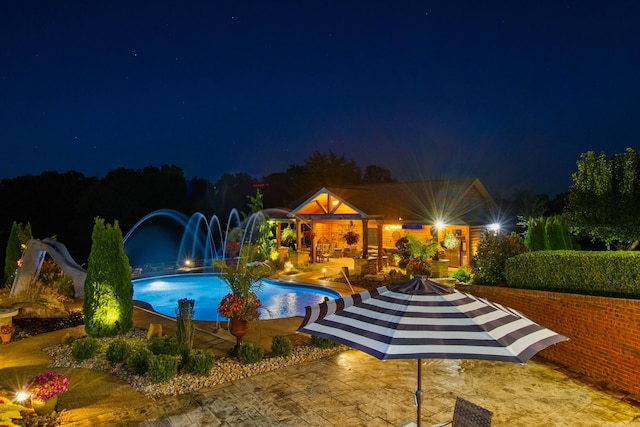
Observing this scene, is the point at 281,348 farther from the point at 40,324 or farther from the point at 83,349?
the point at 40,324

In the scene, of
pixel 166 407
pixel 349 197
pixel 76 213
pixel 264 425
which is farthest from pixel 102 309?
pixel 76 213

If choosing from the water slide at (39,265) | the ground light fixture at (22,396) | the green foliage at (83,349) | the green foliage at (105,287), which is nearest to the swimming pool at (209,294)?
the water slide at (39,265)

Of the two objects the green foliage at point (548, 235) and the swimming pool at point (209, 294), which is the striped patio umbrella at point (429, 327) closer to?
the swimming pool at point (209, 294)

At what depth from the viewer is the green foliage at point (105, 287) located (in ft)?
30.1

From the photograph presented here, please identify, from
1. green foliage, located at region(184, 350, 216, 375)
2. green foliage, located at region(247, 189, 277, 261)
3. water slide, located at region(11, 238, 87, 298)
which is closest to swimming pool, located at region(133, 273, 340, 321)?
water slide, located at region(11, 238, 87, 298)

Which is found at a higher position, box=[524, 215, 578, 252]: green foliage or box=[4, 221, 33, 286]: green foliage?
box=[524, 215, 578, 252]: green foliage

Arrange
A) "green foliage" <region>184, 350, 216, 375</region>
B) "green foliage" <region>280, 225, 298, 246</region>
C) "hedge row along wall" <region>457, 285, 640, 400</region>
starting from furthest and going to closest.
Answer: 1. "green foliage" <region>280, 225, 298, 246</region>
2. "green foliage" <region>184, 350, 216, 375</region>
3. "hedge row along wall" <region>457, 285, 640, 400</region>

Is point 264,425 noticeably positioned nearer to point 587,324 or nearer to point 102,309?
point 102,309

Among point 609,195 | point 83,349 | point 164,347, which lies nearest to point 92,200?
point 83,349

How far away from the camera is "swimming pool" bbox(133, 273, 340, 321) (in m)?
14.1

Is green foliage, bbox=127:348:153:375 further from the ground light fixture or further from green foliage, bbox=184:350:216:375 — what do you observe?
the ground light fixture

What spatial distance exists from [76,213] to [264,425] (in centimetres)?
3495

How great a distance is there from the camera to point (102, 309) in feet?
30.2

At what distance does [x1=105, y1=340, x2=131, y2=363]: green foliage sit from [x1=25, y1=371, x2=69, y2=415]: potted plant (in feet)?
5.90
